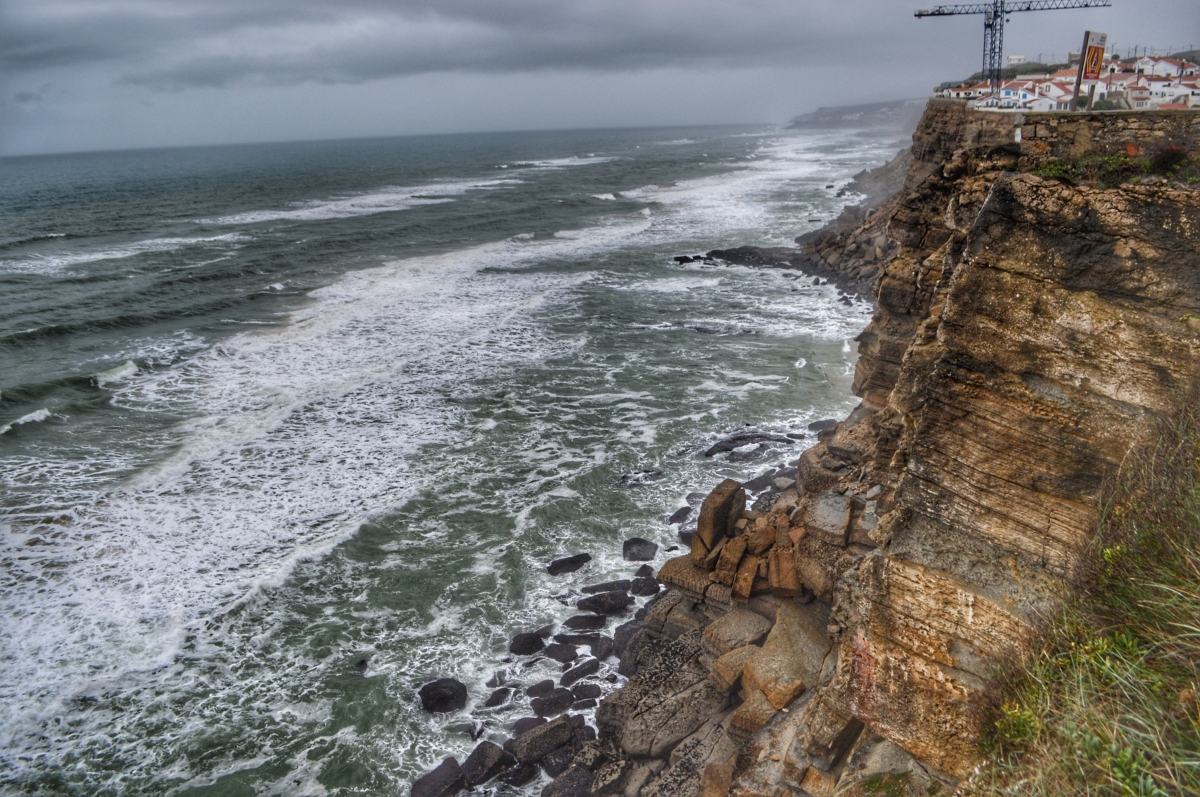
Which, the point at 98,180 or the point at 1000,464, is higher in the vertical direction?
the point at 98,180

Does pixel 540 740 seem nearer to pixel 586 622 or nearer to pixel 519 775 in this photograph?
pixel 519 775

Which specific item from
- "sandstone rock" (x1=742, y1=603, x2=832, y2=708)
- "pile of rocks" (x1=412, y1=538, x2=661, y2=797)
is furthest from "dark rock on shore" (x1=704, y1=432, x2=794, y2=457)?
"sandstone rock" (x1=742, y1=603, x2=832, y2=708)

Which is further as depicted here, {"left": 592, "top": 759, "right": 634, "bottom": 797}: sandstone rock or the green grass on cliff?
{"left": 592, "top": 759, "right": 634, "bottom": 797}: sandstone rock

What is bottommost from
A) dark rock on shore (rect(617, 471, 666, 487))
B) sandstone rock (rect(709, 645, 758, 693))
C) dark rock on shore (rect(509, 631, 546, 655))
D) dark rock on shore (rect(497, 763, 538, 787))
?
dark rock on shore (rect(497, 763, 538, 787))

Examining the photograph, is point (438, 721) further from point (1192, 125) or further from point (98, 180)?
point (98, 180)

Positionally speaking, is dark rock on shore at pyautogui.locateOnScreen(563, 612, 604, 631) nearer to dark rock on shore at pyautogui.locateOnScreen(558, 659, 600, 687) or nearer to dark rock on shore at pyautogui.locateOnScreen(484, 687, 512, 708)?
dark rock on shore at pyautogui.locateOnScreen(558, 659, 600, 687)

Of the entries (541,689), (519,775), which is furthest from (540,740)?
(541,689)

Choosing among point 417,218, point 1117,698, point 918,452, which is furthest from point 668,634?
point 417,218

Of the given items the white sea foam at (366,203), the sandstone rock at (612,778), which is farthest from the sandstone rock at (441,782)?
the white sea foam at (366,203)
